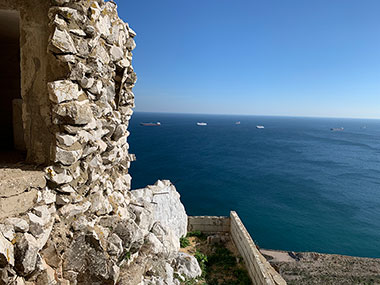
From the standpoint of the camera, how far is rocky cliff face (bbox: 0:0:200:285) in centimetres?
416

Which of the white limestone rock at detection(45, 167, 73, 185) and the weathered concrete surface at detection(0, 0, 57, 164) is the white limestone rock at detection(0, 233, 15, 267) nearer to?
the white limestone rock at detection(45, 167, 73, 185)

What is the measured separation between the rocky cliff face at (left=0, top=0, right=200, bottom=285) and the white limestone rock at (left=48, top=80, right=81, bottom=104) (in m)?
0.02

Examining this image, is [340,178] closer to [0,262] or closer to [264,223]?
[264,223]

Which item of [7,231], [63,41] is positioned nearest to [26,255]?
[7,231]

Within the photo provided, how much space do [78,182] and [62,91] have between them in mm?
1883

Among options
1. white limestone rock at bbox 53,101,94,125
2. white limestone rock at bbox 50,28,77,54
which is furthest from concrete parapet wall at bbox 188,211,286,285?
white limestone rock at bbox 50,28,77,54

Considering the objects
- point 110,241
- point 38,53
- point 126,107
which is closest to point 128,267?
point 110,241

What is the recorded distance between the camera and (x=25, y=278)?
404cm

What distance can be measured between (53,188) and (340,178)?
63.7 m

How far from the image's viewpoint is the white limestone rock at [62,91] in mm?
4539

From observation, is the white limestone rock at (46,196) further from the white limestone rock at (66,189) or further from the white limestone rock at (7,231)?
the white limestone rock at (7,231)

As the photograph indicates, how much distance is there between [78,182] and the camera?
5.12m

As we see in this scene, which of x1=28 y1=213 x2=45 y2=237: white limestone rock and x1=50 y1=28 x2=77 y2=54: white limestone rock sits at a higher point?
x1=50 y1=28 x2=77 y2=54: white limestone rock

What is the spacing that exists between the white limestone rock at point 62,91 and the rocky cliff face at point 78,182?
0.06 feet
